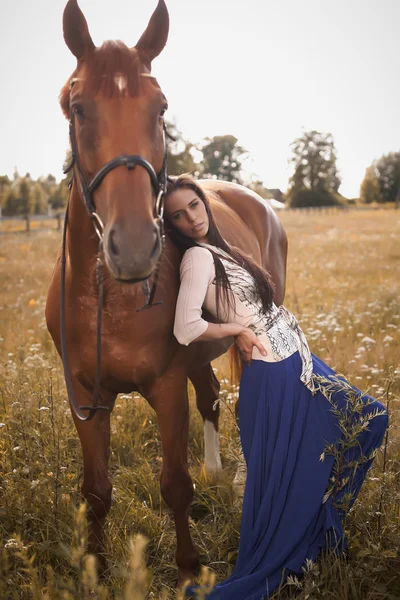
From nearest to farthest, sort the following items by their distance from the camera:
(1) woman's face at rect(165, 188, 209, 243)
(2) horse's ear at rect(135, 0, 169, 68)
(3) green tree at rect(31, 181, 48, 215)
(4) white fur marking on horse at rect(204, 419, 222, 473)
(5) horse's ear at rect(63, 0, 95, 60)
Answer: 1. (5) horse's ear at rect(63, 0, 95, 60)
2. (2) horse's ear at rect(135, 0, 169, 68)
3. (1) woman's face at rect(165, 188, 209, 243)
4. (4) white fur marking on horse at rect(204, 419, 222, 473)
5. (3) green tree at rect(31, 181, 48, 215)

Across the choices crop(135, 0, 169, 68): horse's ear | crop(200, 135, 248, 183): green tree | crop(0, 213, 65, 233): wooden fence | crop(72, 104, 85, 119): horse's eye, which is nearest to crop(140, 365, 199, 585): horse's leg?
crop(72, 104, 85, 119): horse's eye

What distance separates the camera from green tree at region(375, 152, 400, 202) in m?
68.1

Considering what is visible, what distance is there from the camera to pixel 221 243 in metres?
2.52

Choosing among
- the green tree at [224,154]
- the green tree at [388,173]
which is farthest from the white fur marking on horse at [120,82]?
the green tree at [388,173]

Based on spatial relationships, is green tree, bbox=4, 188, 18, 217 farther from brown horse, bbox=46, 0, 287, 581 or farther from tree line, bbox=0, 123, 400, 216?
brown horse, bbox=46, 0, 287, 581

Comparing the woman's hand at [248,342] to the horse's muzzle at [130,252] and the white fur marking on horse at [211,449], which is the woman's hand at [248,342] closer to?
the horse's muzzle at [130,252]

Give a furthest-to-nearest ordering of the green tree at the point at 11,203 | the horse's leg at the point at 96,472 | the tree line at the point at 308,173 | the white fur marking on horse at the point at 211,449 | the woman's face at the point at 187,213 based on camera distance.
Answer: the tree line at the point at 308,173 → the green tree at the point at 11,203 → the white fur marking on horse at the point at 211,449 → the horse's leg at the point at 96,472 → the woman's face at the point at 187,213

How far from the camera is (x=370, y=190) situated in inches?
2586

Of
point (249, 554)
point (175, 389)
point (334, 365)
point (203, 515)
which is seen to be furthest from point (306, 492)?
point (334, 365)

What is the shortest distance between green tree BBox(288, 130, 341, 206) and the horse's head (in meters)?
62.0

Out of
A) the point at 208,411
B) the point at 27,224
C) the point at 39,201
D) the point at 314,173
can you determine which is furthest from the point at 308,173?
the point at 208,411

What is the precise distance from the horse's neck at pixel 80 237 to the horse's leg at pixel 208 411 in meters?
1.34

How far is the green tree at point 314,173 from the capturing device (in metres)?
61.7

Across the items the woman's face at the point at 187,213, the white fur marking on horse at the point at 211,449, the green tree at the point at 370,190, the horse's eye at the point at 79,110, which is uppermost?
the green tree at the point at 370,190
